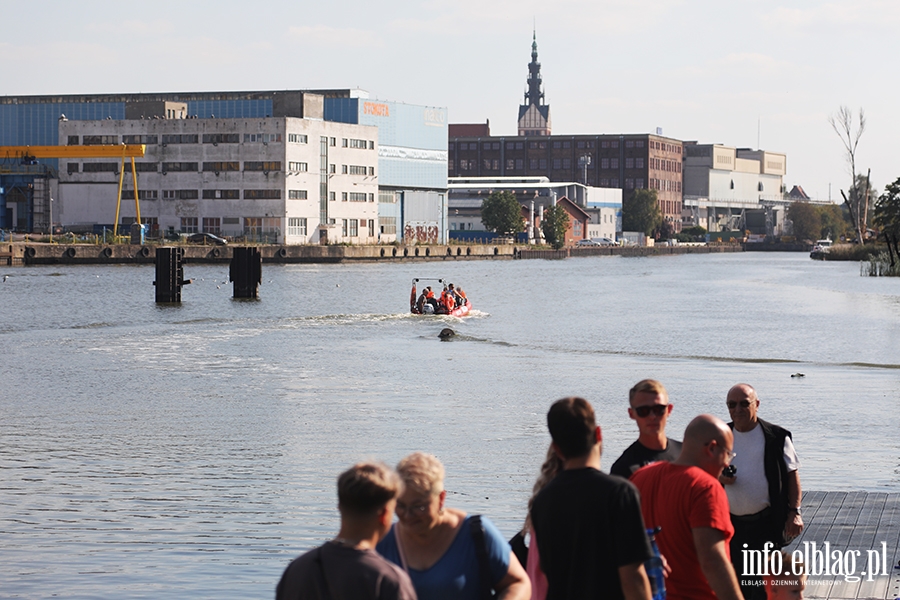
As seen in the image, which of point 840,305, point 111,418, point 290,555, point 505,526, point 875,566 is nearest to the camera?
point 875,566

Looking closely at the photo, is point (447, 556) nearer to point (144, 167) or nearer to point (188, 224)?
point (188, 224)

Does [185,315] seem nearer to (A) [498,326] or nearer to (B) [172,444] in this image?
(A) [498,326]

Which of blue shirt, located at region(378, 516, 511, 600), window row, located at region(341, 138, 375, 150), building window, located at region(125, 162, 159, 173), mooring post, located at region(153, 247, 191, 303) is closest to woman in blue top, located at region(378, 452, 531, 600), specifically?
blue shirt, located at region(378, 516, 511, 600)

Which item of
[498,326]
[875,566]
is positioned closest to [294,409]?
[875,566]

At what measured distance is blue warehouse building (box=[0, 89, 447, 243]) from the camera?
158m

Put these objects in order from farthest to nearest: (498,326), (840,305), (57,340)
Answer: (840,305) → (498,326) → (57,340)

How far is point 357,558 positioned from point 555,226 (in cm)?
17628

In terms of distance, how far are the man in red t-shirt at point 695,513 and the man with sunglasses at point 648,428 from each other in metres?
0.28

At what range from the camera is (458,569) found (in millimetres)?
5953

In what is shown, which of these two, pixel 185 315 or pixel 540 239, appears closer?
pixel 185 315

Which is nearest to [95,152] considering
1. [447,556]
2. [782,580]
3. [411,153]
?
[411,153]

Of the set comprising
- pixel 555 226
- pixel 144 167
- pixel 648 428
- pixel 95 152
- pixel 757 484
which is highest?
pixel 95 152

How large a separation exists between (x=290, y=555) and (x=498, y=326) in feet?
136

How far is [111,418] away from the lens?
2544cm
